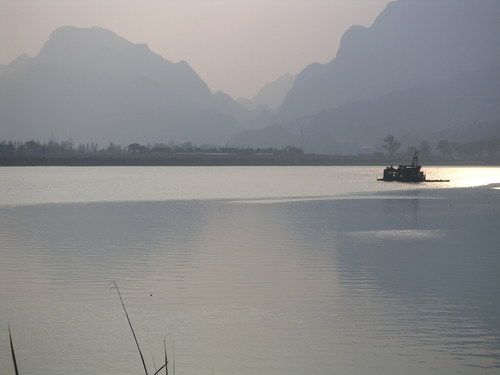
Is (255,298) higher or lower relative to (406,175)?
higher

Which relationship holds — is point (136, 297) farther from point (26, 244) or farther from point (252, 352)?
point (26, 244)

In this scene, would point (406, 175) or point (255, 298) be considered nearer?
point (255, 298)

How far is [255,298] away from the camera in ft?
91.1

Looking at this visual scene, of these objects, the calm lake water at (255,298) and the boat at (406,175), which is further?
the boat at (406,175)

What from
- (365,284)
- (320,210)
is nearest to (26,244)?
(365,284)

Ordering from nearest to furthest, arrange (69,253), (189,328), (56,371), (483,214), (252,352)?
(56,371) < (252,352) < (189,328) < (69,253) < (483,214)

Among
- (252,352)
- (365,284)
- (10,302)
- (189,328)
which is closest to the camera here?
(252,352)

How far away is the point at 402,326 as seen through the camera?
2305cm

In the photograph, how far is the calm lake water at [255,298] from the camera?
19734 millimetres

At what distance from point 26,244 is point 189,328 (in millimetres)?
25508

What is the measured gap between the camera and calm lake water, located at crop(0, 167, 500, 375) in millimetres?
19734

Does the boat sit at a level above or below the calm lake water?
below

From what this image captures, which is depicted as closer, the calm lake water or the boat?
the calm lake water

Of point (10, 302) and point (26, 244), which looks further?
point (26, 244)
